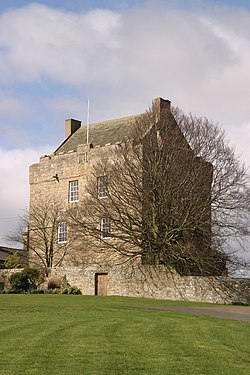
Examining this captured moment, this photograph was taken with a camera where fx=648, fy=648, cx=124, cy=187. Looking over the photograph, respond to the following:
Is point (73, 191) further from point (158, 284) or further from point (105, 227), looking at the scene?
point (158, 284)

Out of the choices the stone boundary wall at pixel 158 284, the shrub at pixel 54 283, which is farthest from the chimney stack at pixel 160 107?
the shrub at pixel 54 283

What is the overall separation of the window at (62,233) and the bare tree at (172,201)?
6.85m

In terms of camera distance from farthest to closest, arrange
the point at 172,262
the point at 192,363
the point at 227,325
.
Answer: the point at 172,262, the point at 227,325, the point at 192,363

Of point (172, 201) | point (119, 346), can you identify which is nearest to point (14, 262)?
point (172, 201)

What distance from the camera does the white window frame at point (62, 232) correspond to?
167ft

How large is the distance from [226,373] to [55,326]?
7.18 m

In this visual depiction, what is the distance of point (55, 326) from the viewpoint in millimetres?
17844

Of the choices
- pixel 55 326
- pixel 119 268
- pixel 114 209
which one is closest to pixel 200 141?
pixel 114 209

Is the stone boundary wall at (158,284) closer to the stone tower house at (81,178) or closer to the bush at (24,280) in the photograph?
the bush at (24,280)

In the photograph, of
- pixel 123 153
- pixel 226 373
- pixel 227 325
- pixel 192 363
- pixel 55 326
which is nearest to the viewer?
pixel 226 373

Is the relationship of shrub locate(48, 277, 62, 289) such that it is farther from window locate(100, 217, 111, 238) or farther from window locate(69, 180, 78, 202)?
window locate(69, 180, 78, 202)

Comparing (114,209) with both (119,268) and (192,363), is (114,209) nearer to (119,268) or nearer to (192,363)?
(119,268)

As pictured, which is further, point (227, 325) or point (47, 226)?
point (47, 226)

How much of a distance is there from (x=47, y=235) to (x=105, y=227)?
9.67m
